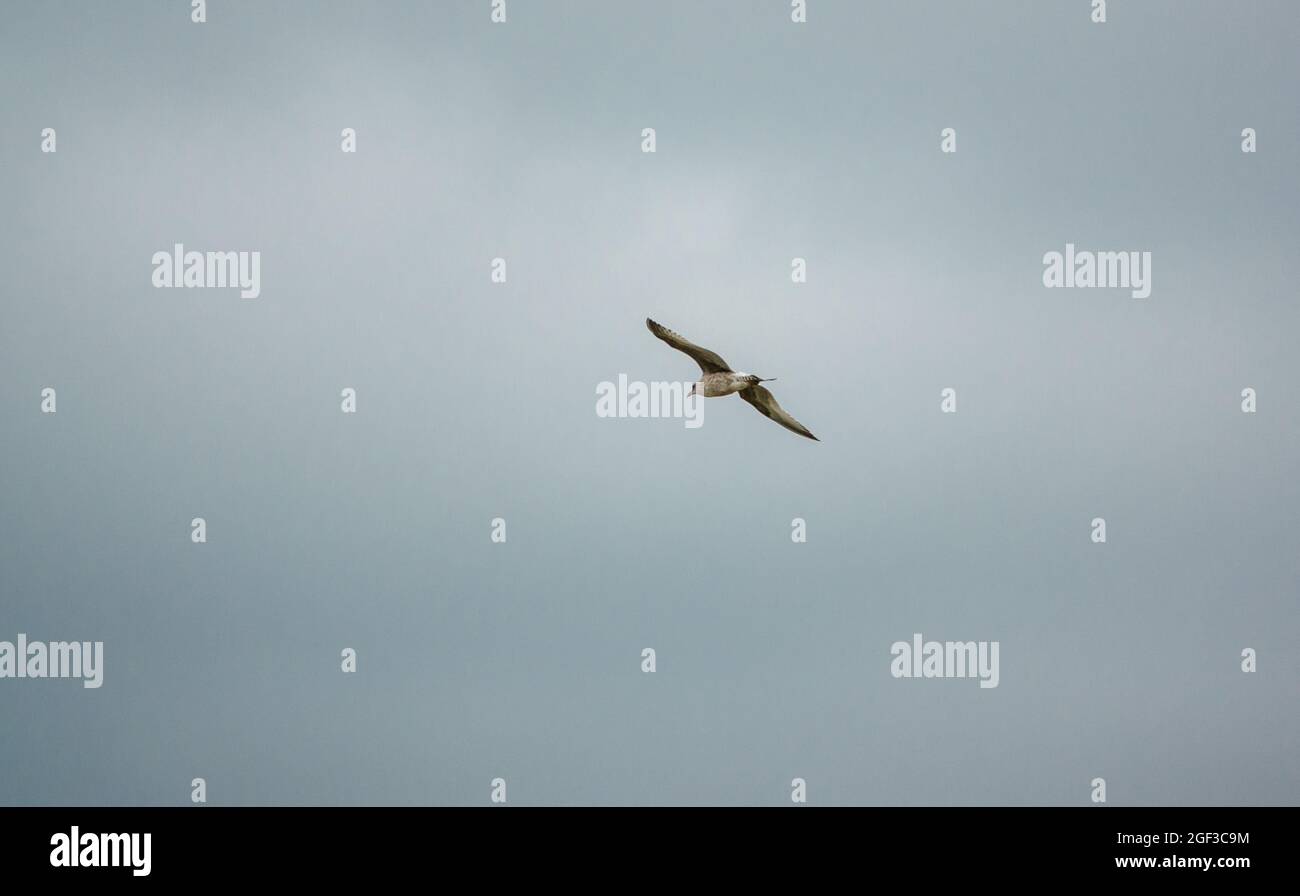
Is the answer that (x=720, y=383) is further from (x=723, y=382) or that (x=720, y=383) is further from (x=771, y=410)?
(x=771, y=410)

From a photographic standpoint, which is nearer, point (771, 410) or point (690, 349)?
point (690, 349)

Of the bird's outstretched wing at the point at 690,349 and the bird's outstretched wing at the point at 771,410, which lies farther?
the bird's outstretched wing at the point at 771,410

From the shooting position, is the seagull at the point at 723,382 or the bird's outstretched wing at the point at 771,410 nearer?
the seagull at the point at 723,382

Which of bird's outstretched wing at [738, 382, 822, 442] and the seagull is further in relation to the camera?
bird's outstretched wing at [738, 382, 822, 442]

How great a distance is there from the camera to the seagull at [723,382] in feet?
79.2

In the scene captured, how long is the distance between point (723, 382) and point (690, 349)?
3.64 ft

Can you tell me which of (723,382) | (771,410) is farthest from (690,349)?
(771,410)

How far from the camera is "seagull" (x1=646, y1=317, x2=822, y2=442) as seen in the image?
79.2 feet

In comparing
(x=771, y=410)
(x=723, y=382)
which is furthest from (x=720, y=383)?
(x=771, y=410)

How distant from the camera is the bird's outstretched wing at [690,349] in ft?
78.8

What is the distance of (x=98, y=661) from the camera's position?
37.4 metres

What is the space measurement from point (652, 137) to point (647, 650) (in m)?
12.2

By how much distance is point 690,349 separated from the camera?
24.3 meters
